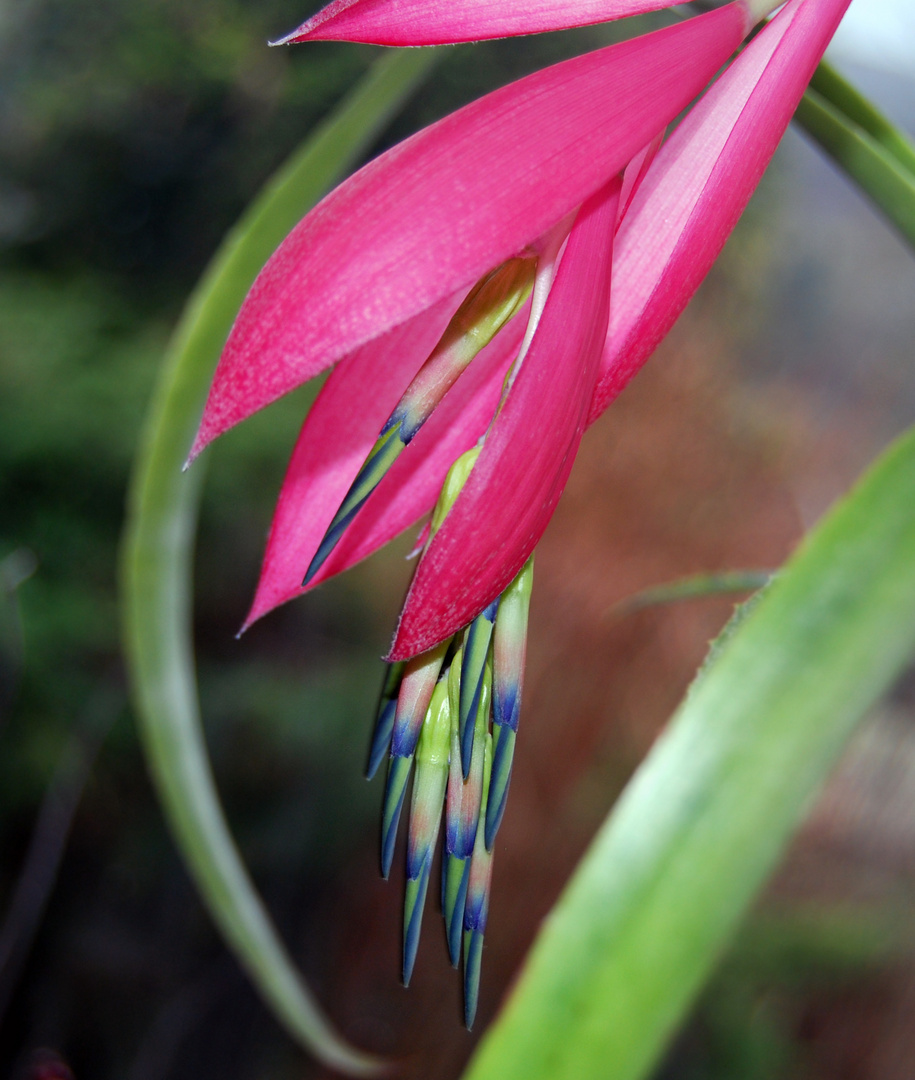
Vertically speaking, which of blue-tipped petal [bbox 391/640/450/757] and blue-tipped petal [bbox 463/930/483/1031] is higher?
blue-tipped petal [bbox 391/640/450/757]

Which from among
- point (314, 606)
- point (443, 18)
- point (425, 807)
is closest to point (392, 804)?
point (425, 807)

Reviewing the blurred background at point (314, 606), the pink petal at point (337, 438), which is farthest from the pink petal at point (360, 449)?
the blurred background at point (314, 606)

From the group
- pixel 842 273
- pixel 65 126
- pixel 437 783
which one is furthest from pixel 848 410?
pixel 437 783

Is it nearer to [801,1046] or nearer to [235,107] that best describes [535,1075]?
[801,1046]

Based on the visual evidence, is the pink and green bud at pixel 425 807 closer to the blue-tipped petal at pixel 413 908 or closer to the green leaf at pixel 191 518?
the blue-tipped petal at pixel 413 908

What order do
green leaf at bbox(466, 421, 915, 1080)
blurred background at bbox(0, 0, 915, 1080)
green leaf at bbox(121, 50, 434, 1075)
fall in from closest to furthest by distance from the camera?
green leaf at bbox(466, 421, 915, 1080) < green leaf at bbox(121, 50, 434, 1075) < blurred background at bbox(0, 0, 915, 1080)

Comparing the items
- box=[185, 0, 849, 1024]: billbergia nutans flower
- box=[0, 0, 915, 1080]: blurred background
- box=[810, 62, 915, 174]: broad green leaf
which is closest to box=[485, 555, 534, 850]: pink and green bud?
box=[185, 0, 849, 1024]: billbergia nutans flower

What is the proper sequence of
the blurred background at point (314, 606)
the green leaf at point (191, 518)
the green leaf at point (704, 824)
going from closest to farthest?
1. the green leaf at point (704, 824)
2. the green leaf at point (191, 518)
3. the blurred background at point (314, 606)

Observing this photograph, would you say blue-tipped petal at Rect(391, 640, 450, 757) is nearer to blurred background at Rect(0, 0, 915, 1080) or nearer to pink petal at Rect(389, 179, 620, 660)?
pink petal at Rect(389, 179, 620, 660)
